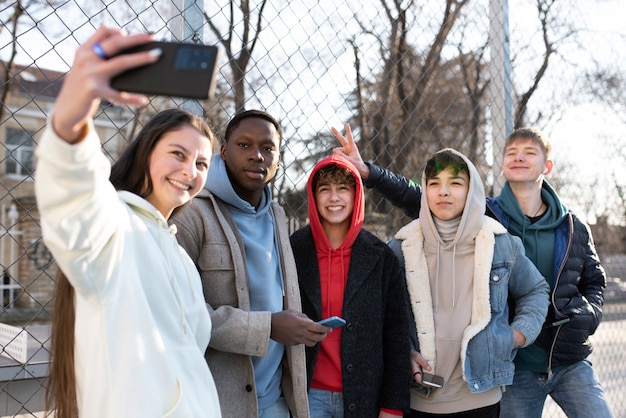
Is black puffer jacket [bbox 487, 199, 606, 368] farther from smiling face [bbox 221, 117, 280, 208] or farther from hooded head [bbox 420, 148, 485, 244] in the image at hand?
smiling face [bbox 221, 117, 280, 208]

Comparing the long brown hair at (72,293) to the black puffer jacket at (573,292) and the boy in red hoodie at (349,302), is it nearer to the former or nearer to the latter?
the boy in red hoodie at (349,302)

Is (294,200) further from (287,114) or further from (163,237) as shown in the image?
(163,237)

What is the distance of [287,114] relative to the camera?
298 cm

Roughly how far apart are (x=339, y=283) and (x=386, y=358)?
13.0 inches

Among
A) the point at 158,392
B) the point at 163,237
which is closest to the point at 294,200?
the point at 163,237

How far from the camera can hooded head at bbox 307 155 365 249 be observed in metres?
2.34

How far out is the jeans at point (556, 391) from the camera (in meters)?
2.74

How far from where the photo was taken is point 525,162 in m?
2.87

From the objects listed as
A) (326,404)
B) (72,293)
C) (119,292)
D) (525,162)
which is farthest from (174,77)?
(525,162)

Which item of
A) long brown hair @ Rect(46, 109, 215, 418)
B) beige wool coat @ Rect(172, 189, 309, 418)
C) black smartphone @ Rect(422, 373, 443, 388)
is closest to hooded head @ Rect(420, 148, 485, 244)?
black smartphone @ Rect(422, 373, 443, 388)

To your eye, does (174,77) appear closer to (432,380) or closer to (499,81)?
(432,380)

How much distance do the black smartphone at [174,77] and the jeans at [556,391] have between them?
232 centimetres

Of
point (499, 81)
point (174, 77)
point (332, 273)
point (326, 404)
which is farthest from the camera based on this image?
point (499, 81)

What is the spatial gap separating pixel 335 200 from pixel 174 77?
1393 mm
